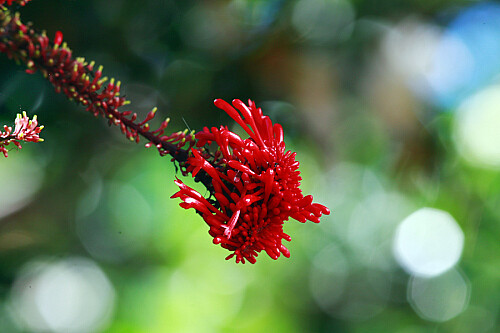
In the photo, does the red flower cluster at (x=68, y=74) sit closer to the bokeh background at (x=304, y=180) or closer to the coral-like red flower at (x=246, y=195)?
the coral-like red flower at (x=246, y=195)

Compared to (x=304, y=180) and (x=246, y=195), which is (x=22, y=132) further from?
(x=304, y=180)

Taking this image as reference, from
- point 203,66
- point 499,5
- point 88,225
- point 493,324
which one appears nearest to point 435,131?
point 499,5

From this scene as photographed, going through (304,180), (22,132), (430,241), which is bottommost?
(22,132)

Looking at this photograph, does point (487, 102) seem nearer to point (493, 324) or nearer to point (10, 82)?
point (493, 324)

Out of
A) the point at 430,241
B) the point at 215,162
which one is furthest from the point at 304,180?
the point at 215,162

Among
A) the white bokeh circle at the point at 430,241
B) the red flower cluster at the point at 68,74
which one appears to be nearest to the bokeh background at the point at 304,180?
the white bokeh circle at the point at 430,241
